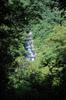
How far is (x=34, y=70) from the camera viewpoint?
68.6 ft

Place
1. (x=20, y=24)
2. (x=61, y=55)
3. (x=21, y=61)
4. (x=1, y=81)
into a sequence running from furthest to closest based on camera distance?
1. (x=21, y=61)
2. (x=61, y=55)
3. (x=1, y=81)
4. (x=20, y=24)

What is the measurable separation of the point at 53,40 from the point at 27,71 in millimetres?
2668

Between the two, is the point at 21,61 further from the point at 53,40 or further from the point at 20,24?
the point at 20,24

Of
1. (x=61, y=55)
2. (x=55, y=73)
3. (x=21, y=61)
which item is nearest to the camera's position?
(x=55, y=73)

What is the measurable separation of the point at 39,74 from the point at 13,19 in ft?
27.0

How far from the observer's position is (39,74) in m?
19.5

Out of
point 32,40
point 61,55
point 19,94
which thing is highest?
point 32,40

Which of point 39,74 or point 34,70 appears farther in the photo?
point 34,70

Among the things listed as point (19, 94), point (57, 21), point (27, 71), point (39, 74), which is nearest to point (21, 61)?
point (27, 71)

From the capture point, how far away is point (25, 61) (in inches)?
906

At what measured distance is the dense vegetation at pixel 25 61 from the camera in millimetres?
11648

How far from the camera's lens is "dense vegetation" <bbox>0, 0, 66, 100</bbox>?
1165 cm

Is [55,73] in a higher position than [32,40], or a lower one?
lower

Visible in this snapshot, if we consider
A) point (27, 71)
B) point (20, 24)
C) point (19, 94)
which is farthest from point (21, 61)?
point (20, 24)
